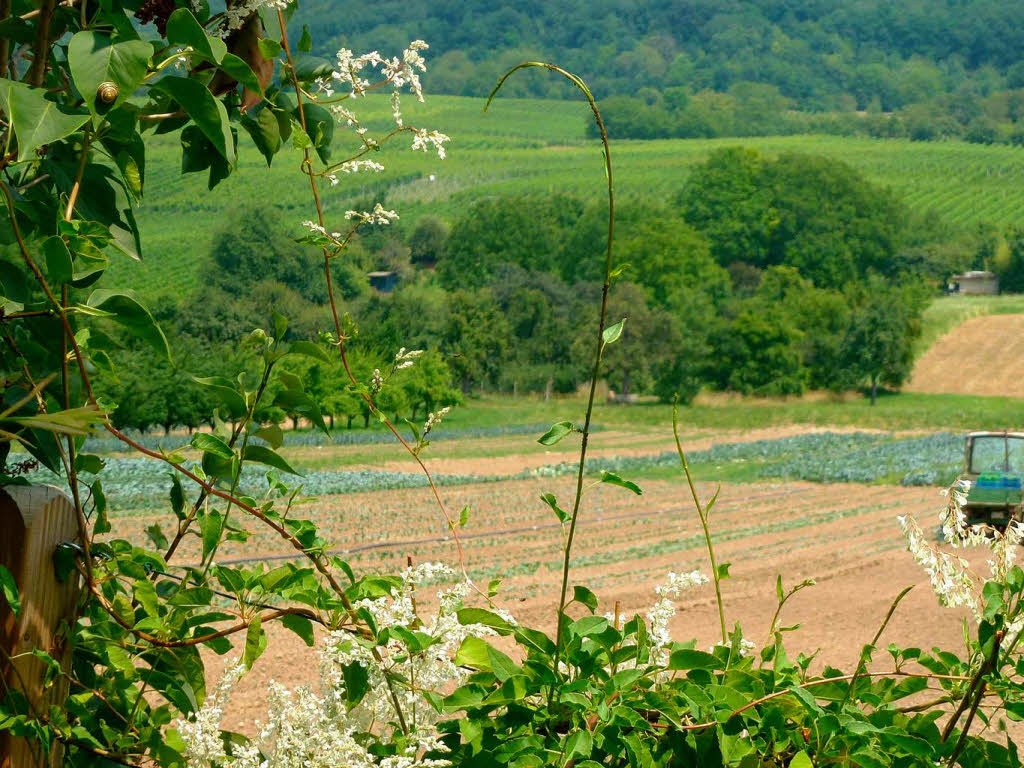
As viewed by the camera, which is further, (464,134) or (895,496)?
(464,134)

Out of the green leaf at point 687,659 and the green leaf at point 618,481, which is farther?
the green leaf at point 687,659

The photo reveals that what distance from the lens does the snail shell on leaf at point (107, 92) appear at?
113 centimetres

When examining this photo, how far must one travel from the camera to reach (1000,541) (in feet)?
4.81

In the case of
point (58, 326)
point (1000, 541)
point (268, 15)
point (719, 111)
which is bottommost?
point (1000, 541)

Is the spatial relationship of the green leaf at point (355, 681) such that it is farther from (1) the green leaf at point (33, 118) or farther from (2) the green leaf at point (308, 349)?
(1) the green leaf at point (33, 118)

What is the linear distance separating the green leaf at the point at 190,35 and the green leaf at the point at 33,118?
0.45ft

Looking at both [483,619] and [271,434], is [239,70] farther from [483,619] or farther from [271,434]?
[483,619]

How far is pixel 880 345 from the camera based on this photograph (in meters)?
57.2

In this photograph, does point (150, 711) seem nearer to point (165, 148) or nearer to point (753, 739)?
point (753, 739)

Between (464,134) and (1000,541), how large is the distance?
135891 millimetres

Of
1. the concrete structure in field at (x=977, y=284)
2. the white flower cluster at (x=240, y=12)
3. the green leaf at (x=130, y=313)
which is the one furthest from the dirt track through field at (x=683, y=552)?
the concrete structure in field at (x=977, y=284)

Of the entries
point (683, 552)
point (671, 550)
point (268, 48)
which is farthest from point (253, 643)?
point (671, 550)

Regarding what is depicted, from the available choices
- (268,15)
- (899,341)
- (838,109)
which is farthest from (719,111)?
(268,15)

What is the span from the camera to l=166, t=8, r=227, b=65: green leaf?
1160mm
